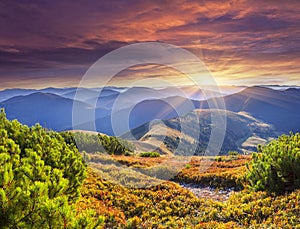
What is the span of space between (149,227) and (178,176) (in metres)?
13.1

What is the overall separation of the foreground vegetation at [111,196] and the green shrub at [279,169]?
4 cm

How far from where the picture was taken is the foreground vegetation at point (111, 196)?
5023mm

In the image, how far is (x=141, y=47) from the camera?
26.3 m

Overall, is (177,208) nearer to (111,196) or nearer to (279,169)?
(111,196)

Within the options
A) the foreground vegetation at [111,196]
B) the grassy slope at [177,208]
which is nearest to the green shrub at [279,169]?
the foreground vegetation at [111,196]

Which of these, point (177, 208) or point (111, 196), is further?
point (111, 196)

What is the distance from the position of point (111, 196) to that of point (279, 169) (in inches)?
356

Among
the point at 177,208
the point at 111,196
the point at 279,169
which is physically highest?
the point at 279,169

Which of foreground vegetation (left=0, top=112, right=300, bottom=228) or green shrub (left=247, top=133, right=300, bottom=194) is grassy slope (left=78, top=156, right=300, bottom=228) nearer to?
foreground vegetation (left=0, top=112, right=300, bottom=228)

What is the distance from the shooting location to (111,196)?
16141mm

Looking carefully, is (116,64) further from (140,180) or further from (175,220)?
(175,220)

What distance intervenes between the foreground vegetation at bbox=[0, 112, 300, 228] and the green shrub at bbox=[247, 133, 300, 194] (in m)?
0.04

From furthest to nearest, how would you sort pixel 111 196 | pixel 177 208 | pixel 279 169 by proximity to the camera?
pixel 111 196 < pixel 177 208 < pixel 279 169

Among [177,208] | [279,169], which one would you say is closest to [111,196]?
[177,208]
